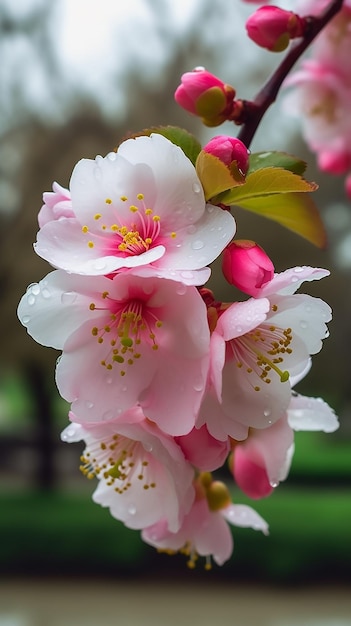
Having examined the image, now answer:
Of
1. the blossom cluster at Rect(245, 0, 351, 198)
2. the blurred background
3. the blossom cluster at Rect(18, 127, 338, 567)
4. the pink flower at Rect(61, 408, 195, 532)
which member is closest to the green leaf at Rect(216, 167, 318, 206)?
the blossom cluster at Rect(18, 127, 338, 567)

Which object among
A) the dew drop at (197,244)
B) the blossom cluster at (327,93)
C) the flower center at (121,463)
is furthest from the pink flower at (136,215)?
the blossom cluster at (327,93)

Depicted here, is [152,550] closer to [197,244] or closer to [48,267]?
[48,267]

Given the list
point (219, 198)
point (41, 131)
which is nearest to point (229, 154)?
point (219, 198)

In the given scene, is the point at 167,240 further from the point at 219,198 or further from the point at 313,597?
the point at 313,597

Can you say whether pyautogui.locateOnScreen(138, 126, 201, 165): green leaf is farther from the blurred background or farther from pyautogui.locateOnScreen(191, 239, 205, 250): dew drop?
the blurred background

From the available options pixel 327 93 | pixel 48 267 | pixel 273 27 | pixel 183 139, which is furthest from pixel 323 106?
pixel 48 267
